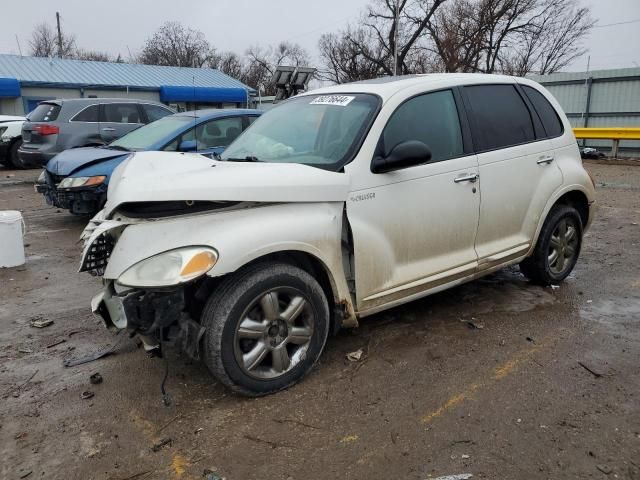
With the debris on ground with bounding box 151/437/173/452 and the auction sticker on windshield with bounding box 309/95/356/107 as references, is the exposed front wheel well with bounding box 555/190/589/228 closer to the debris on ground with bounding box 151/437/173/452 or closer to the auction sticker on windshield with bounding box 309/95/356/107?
the auction sticker on windshield with bounding box 309/95/356/107

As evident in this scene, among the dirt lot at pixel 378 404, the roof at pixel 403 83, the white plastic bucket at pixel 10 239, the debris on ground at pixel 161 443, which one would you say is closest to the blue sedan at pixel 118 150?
the white plastic bucket at pixel 10 239

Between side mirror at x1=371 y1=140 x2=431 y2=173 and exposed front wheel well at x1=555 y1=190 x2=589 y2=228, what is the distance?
81.8 inches

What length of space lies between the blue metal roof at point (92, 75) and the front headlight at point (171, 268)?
23.7 meters

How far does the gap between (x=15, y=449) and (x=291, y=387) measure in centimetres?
152

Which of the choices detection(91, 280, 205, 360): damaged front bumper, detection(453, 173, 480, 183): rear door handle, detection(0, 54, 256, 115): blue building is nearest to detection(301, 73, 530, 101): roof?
detection(453, 173, 480, 183): rear door handle

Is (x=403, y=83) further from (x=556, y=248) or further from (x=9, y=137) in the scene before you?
(x=9, y=137)

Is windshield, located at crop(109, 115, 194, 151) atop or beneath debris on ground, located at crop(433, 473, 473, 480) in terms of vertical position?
atop

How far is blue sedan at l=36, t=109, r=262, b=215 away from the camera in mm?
6848

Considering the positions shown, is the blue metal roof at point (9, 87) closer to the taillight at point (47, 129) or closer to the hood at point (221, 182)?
the taillight at point (47, 129)

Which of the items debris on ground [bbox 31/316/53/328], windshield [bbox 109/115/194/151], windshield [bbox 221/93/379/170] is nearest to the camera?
windshield [bbox 221/93/379/170]

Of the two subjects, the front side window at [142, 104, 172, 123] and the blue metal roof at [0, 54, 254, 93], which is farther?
the blue metal roof at [0, 54, 254, 93]

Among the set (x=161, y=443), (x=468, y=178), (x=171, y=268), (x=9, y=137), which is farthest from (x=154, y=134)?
(x=9, y=137)

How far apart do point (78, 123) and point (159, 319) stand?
9882 mm

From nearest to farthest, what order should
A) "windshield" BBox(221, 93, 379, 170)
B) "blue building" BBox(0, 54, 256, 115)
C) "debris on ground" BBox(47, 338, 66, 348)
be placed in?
1. "windshield" BBox(221, 93, 379, 170)
2. "debris on ground" BBox(47, 338, 66, 348)
3. "blue building" BBox(0, 54, 256, 115)
